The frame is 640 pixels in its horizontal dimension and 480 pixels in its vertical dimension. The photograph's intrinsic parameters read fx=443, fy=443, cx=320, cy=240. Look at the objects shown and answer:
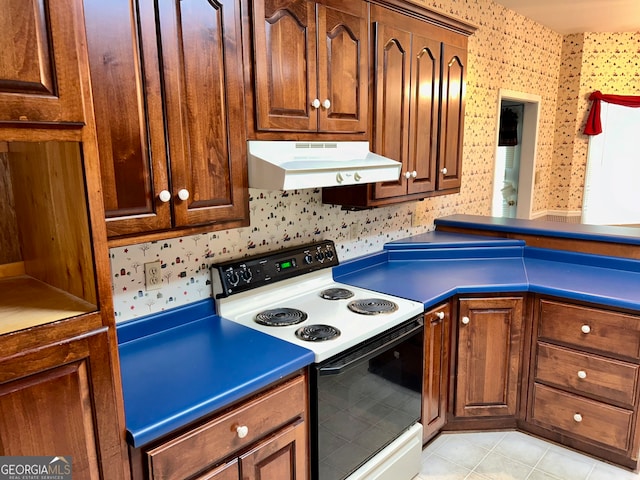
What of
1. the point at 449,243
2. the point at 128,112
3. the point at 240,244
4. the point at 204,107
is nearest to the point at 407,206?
the point at 449,243

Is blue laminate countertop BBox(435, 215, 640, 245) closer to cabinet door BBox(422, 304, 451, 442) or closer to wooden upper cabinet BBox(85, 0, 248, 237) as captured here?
cabinet door BBox(422, 304, 451, 442)

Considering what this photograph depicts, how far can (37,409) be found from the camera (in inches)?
37.6

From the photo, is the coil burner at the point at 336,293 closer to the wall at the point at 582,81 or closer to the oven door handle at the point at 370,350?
the oven door handle at the point at 370,350

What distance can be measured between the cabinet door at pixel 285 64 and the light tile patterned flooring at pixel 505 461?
1.85m

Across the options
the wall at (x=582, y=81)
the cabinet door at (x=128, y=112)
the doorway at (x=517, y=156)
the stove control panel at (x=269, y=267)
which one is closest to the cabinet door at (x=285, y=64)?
the cabinet door at (x=128, y=112)

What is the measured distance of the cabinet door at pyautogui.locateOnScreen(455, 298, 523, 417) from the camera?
239 centimetres

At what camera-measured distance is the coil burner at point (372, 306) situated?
2010 millimetres

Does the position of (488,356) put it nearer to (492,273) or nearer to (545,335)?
(545,335)

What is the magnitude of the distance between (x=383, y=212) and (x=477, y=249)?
68 cm

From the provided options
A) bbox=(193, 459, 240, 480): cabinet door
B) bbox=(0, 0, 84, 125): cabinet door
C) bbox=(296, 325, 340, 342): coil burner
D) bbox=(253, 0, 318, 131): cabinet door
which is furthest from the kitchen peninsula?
bbox=(0, 0, 84, 125): cabinet door

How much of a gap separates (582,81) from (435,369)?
14.0 feet

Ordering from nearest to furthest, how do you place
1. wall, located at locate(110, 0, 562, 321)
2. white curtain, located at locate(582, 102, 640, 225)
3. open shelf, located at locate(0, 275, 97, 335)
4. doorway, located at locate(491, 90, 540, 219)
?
open shelf, located at locate(0, 275, 97, 335) → wall, located at locate(110, 0, 562, 321) → doorway, located at locate(491, 90, 540, 219) → white curtain, located at locate(582, 102, 640, 225)

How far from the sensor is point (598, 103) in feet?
16.1

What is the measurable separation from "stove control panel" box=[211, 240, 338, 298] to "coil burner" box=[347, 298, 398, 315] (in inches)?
12.9
